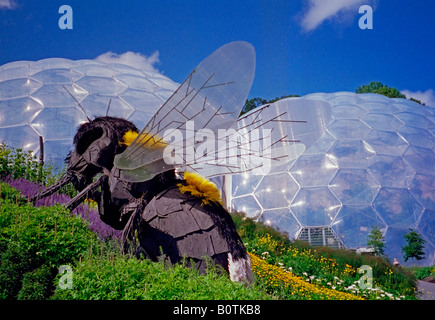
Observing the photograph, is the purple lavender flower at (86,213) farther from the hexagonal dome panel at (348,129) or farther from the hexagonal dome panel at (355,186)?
the hexagonal dome panel at (348,129)

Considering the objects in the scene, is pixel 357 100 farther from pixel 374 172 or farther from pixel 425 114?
pixel 374 172

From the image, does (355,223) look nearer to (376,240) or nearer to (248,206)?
(376,240)

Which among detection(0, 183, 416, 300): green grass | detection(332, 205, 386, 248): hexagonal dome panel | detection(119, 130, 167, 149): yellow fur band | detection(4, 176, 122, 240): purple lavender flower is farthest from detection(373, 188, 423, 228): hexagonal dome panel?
detection(119, 130, 167, 149): yellow fur band

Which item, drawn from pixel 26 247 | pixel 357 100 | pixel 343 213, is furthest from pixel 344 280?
pixel 357 100

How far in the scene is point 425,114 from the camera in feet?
43.0

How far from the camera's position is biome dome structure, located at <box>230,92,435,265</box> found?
33.3ft

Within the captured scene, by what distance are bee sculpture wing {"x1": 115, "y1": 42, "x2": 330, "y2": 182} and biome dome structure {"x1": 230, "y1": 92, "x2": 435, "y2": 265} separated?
7.10 metres

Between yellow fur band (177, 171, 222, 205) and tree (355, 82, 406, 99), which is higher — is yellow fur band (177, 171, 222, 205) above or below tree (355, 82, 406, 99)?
below

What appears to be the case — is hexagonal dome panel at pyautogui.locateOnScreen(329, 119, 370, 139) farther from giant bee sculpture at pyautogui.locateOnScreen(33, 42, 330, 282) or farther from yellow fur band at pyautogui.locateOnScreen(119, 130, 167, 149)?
yellow fur band at pyautogui.locateOnScreen(119, 130, 167, 149)

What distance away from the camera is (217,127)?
2.97 meters

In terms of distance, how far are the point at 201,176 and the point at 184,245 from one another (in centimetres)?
65

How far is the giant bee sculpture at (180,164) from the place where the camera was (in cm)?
276

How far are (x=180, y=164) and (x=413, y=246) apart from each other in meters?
8.54

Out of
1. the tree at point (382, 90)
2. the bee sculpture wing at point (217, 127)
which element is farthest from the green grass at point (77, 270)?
the tree at point (382, 90)
